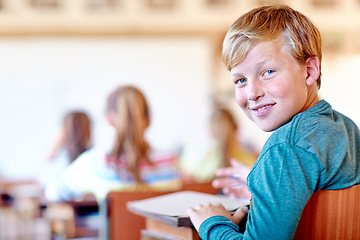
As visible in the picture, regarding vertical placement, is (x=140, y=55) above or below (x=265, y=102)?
above

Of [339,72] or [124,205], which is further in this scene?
[339,72]

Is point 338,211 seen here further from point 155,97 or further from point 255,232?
point 155,97

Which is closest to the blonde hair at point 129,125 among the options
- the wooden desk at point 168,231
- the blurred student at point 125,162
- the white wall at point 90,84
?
the blurred student at point 125,162

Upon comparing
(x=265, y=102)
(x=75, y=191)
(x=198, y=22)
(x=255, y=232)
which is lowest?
(x=75, y=191)

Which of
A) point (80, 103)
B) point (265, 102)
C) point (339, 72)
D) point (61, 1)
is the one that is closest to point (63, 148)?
point (80, 103)

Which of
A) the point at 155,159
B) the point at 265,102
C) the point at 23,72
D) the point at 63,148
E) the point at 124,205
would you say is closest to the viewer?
the point at 265,102

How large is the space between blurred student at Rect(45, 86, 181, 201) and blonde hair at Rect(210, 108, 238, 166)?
1.28 metres

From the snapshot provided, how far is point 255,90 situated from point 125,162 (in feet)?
6.93

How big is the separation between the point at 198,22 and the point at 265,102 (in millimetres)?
A: 6326

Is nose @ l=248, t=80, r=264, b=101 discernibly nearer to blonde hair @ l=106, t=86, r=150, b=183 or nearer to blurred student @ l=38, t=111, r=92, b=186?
blonde hair @ l=106, t=86, r=150, b=183

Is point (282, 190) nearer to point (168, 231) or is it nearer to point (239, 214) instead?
point (239, 214)

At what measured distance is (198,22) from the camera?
732 cm

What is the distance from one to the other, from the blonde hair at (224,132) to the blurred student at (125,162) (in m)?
1.28

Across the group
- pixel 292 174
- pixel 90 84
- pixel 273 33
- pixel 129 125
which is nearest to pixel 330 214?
pixel 292 174
